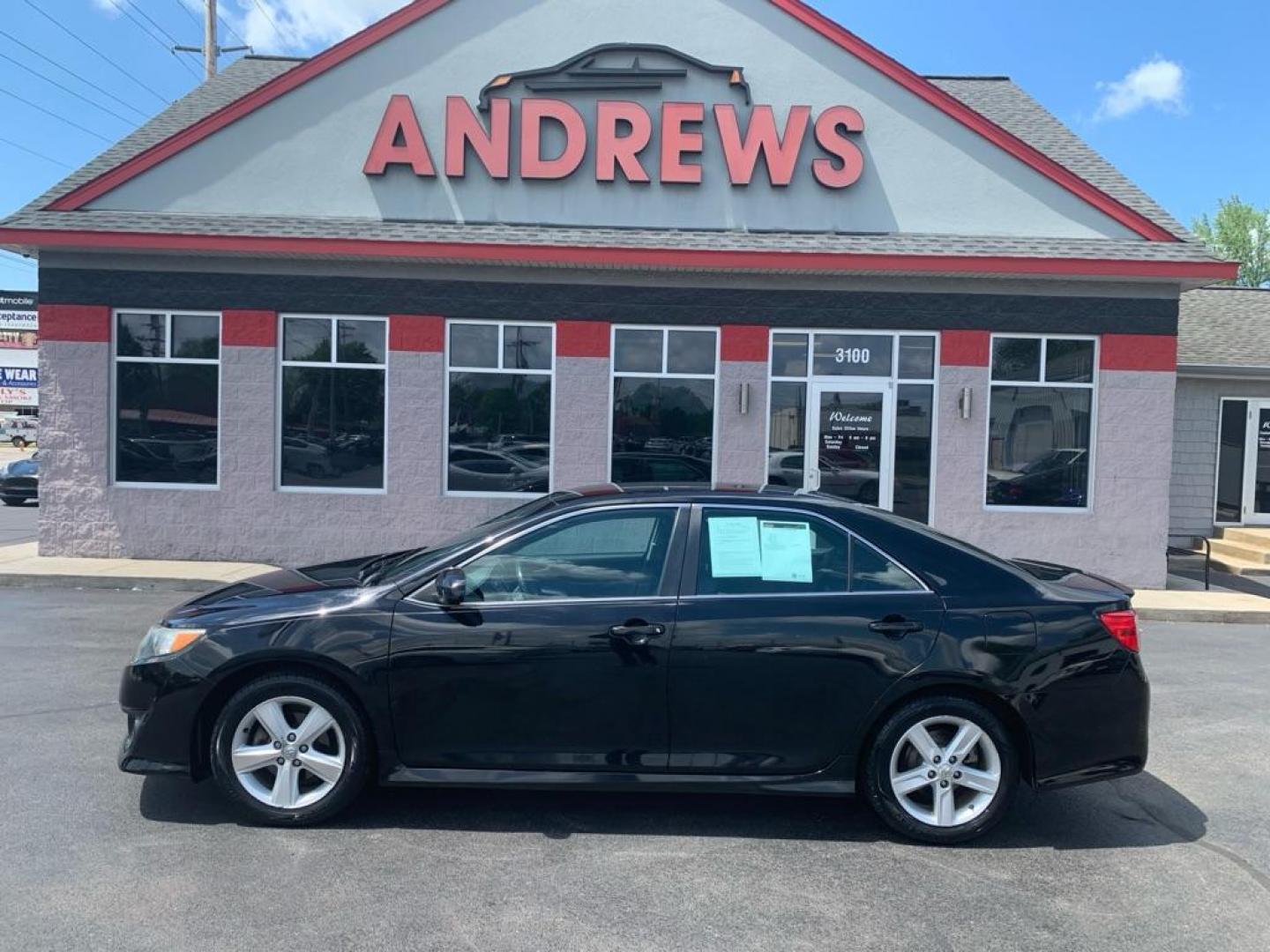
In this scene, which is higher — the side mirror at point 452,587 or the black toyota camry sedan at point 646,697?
the side mirror at point 452,587

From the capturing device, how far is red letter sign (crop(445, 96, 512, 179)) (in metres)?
11.5

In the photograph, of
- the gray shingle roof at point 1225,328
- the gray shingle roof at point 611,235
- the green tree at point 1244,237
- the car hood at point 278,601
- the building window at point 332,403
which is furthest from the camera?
the green tree at point 1244,237

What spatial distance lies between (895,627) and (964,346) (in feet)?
26.0

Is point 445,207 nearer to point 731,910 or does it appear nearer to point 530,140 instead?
point 530,140

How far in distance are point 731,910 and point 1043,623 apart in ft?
6.41

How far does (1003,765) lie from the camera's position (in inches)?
171

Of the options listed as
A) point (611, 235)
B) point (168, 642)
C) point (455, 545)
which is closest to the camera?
point (168, 642)

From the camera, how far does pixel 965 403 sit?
37.5 ft

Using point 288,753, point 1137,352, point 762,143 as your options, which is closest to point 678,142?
point 762,143

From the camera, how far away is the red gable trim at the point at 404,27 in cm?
1134

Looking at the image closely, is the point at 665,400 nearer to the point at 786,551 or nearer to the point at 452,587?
the point at 786,551

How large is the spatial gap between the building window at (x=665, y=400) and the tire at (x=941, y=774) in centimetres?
729

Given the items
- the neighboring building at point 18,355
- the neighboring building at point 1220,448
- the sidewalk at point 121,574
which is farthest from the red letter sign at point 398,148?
the neighboring building at point 18,355

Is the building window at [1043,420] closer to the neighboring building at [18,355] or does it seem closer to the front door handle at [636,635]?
the front door handle at [636,635]
